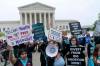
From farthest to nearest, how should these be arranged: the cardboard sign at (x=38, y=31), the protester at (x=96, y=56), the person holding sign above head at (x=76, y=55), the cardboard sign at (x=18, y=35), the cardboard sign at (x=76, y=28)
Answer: the cardboard sign at (x=76, y=28)
the cardboard sign at (x=38, y=31)
the person holding sign above head at (x=76, y=55)
the cardboard sign at (x=18, y=35)
the protester at (x=96, y=56)

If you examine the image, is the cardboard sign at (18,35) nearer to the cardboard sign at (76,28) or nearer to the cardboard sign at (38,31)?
the cardboard sign at (38,31)

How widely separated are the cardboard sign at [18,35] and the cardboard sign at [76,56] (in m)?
1.14

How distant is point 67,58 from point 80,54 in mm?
380

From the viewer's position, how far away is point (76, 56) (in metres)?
11.4

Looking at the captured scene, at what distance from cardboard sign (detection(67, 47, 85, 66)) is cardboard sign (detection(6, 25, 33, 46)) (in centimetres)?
114

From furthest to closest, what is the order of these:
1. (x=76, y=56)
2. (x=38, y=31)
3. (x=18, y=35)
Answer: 1. (x=38, y=31)
2. (x=76, y=56)
3. (x=18, y=35)

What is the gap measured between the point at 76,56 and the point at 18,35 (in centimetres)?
160

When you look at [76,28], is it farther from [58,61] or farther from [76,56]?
[58,61]

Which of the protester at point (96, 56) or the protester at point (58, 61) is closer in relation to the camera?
the protester at point (96, 56)

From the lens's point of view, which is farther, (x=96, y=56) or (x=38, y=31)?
(x=38, y=31)

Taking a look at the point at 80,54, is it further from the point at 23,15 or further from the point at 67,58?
the point at 23,15

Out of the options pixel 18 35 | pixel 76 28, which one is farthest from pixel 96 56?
pixel 76 28

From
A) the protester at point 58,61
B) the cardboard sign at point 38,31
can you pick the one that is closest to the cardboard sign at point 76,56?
the protester at point 58,61

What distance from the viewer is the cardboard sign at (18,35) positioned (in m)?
10.3
